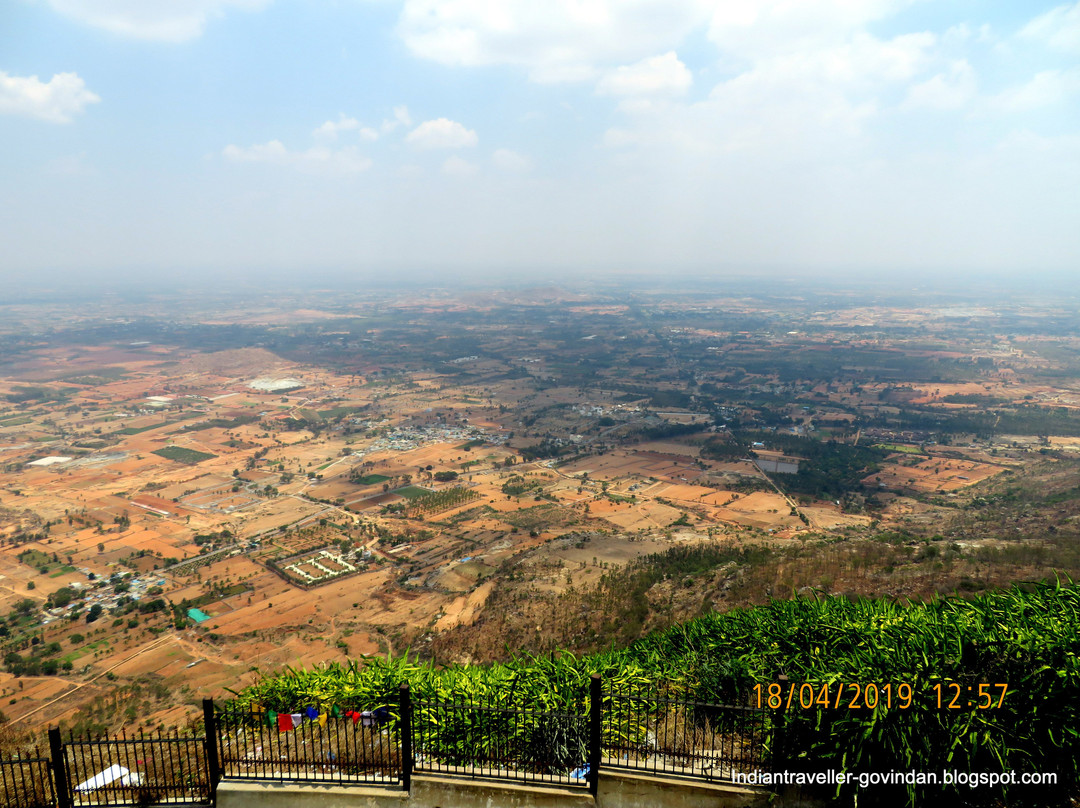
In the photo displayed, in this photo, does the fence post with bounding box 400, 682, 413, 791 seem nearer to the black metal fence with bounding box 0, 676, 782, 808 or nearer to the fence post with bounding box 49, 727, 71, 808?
the black metal fence with bounding box 0, 676, 782, 808

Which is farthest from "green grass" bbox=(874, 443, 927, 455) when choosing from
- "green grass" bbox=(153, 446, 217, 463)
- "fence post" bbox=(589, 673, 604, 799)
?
"green grass" bbox=(153, 446, 217, 463)

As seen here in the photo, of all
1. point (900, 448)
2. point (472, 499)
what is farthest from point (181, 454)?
point (900, 448)

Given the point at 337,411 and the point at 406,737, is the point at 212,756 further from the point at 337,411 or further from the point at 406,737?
the point at 337,411

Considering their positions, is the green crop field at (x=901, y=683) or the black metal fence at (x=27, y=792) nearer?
the green crop field at (x=901, y=683)

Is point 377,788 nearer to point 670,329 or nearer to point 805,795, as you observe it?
point 805,795

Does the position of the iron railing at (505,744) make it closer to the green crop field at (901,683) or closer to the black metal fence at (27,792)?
the green crop field at (901,683)

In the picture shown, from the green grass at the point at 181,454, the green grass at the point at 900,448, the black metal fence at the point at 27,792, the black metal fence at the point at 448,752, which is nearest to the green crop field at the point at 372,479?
the green grass at the point at 181,454
